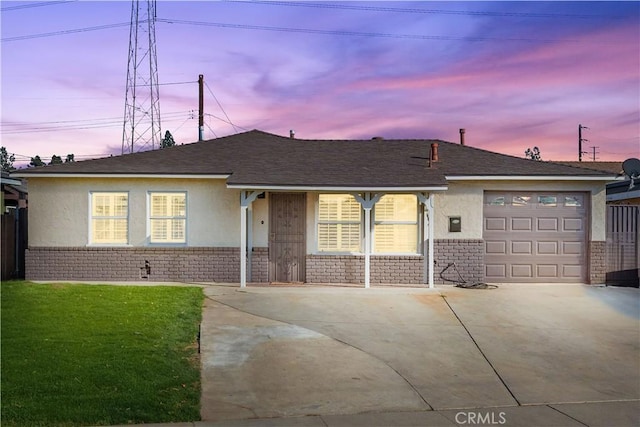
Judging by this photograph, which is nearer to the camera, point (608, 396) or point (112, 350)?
point (608, 396)

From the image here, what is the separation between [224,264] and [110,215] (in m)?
3.35

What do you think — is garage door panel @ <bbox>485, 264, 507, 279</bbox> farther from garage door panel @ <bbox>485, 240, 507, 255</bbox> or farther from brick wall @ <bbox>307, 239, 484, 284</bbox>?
garage door panel @ <bbox>485, 240, 507, 255</bbox>

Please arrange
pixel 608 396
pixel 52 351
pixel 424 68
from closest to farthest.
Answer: pixel 608 396
pixel 52 351
pixel 424 68

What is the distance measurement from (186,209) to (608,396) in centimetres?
1089

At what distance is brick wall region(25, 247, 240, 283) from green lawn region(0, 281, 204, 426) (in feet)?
9.42

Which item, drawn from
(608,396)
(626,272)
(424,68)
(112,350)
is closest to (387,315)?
(608,396)

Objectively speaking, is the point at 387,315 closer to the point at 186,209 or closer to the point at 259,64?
the point at 186,209

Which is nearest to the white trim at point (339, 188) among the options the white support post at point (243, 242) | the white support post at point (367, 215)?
the white support post at point (367, 215)

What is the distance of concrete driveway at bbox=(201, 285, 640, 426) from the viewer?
6434 millimetres

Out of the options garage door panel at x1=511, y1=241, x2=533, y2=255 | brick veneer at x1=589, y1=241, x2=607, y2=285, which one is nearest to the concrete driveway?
brick veneer at x1=589, y1=241, x2=607, y2=285

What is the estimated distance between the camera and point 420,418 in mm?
6211

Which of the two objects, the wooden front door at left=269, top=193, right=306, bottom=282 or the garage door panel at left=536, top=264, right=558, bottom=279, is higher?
the wooden front door at left=269, top=193, right=306, bottom=282

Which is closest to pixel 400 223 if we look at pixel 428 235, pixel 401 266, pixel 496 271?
pixel 428 235
